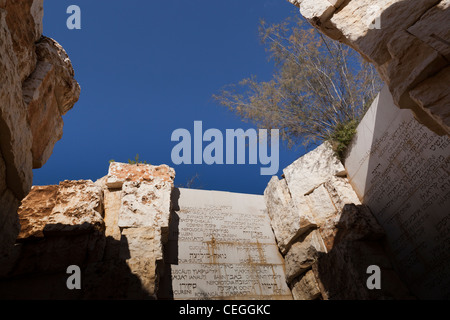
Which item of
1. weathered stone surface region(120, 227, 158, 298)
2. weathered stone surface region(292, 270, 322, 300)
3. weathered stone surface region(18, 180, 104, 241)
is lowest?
weathered stone surface region(292, 270, 322, 300)

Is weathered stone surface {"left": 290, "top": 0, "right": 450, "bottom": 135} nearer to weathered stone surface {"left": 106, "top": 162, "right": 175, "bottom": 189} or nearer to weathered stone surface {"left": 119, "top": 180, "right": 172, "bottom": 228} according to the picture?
weathered stone surface {"left": 119, "top": 180, "right": 172, "bottom": 228}

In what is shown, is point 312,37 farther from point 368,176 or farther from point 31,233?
point 31,233

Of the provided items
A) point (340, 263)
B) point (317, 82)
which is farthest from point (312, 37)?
point (340, 263)

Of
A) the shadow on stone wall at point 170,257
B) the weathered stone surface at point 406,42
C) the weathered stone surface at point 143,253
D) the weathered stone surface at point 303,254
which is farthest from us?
the weathered stone surface at point 303,254

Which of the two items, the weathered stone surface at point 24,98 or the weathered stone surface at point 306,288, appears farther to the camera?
the weathered stone surface at point 306,288

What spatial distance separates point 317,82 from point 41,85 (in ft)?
20.8

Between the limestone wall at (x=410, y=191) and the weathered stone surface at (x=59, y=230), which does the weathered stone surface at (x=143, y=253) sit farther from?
the limestone wall at (x=410, y=191)

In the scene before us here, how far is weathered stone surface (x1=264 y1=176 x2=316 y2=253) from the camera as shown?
18.0ft

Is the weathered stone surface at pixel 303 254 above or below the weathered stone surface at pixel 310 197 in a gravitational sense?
below

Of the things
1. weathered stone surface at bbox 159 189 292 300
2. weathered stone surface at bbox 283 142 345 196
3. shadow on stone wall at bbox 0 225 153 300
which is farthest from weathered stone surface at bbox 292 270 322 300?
shadow on stone wall at bbox 0 225 153 300

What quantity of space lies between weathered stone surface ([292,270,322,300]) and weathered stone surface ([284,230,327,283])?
12 centimetres

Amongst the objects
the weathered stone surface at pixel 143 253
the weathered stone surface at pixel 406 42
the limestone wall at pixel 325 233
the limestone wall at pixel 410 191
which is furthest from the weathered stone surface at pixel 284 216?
the weathered stone surface at pixel 406 42

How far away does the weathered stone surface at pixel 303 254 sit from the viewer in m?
5.11

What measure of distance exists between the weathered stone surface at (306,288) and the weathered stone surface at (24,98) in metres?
4.63
